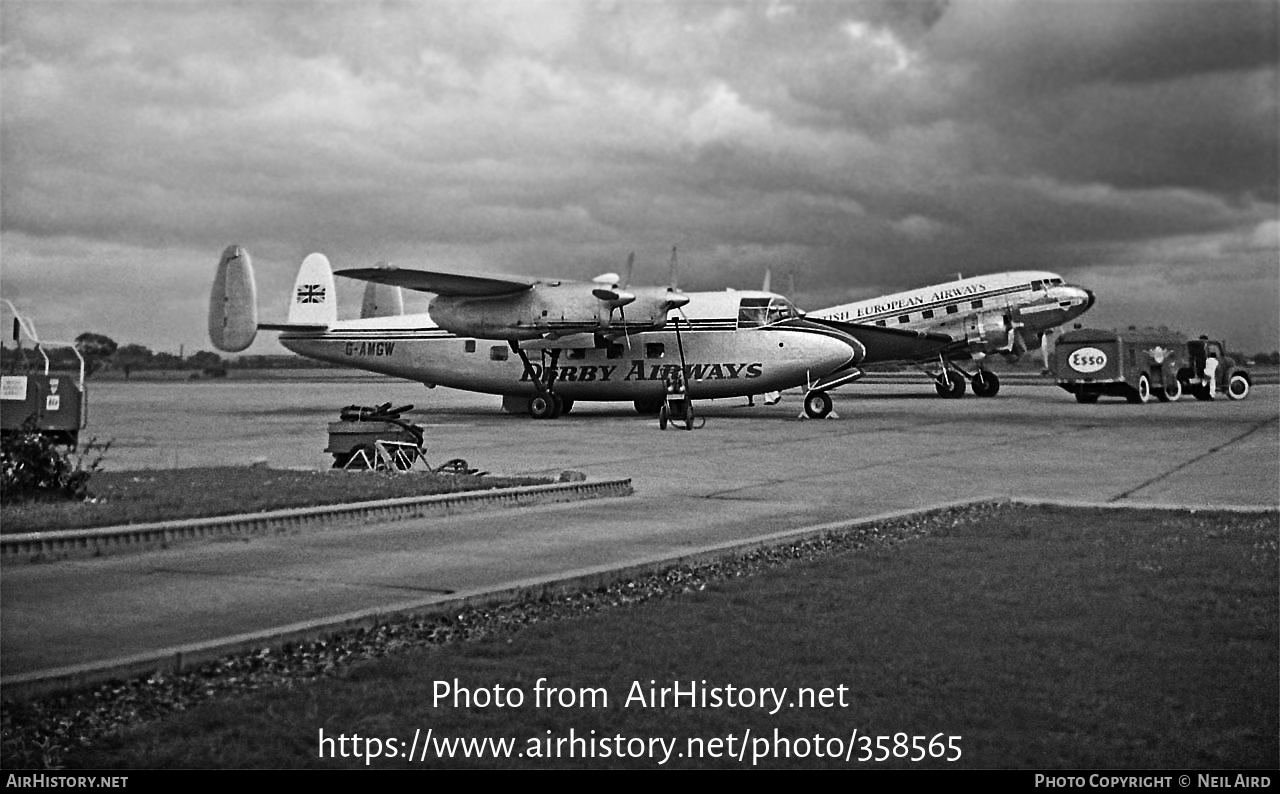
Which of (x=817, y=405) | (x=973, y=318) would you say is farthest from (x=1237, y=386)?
(x=817, y=405)

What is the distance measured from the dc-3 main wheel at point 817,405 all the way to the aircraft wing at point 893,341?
9462 millimetres

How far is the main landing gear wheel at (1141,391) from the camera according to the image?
3869cm

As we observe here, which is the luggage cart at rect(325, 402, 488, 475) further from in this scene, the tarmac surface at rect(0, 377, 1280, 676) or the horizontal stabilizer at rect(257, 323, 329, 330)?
the horizontal stabilizer at rect(257, 323, 329, 330)

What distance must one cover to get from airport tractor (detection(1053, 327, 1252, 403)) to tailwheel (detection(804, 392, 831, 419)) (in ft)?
40.2

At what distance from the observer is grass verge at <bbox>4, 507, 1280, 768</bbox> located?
4477 millimetres

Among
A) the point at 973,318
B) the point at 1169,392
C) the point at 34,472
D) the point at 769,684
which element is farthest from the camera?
the point at 973,318

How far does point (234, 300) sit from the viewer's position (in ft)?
104

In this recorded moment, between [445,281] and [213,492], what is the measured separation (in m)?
19.3

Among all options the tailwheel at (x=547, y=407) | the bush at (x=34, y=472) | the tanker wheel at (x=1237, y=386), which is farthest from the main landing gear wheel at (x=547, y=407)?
the tanker wheel at (x=1237, y=386)

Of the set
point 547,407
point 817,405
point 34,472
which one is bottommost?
point 34,472

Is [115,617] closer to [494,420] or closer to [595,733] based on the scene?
[595,733]

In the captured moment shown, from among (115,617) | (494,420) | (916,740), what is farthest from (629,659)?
(494,420)

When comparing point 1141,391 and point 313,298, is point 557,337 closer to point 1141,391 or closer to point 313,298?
point 313,298

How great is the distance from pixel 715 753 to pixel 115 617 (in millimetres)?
3939
